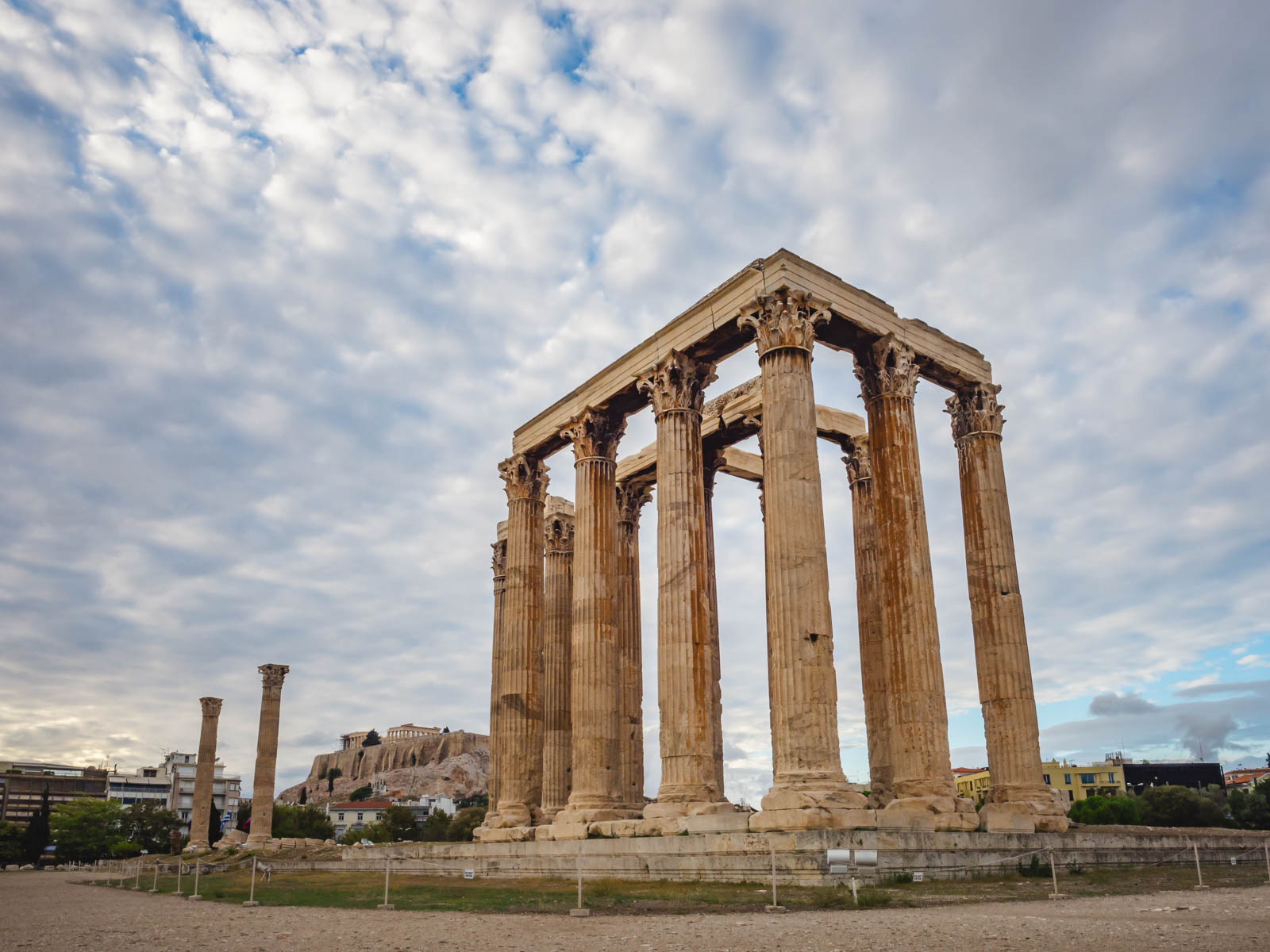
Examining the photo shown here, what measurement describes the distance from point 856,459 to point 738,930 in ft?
83.5

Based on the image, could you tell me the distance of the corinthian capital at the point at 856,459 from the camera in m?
35.6

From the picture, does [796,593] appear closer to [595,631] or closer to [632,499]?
[595,631]

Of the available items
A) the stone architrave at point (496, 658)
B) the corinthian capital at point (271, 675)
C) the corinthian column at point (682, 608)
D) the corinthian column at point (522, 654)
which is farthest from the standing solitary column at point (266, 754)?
the corinthian column at point (682, 608)

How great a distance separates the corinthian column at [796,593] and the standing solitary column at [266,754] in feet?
175

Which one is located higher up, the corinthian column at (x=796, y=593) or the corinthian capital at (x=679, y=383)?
the corinthian capital at (x=679, y=383)

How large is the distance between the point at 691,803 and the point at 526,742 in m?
10.8

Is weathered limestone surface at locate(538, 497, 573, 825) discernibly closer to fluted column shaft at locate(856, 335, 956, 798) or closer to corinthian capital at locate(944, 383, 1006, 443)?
fluted column shaft at locate(856, 335, 956, 798)

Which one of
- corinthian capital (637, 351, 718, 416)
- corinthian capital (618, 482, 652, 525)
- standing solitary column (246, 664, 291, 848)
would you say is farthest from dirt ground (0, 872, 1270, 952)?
standing solitary column (246, 664, 291, 848)

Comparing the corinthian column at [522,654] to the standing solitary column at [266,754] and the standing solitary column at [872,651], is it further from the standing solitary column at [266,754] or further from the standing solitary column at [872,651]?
the standing solitary column at [266,754]

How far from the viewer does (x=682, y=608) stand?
27.3m

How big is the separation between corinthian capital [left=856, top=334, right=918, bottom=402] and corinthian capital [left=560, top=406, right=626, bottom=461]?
979 centimetres

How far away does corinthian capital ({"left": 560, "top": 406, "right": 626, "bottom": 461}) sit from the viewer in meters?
34.0

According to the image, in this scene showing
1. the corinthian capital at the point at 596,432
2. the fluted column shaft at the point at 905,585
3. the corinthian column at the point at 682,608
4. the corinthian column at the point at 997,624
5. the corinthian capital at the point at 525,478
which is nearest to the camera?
the fluted column shaft at the point at 905,585

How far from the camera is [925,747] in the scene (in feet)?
79.9
